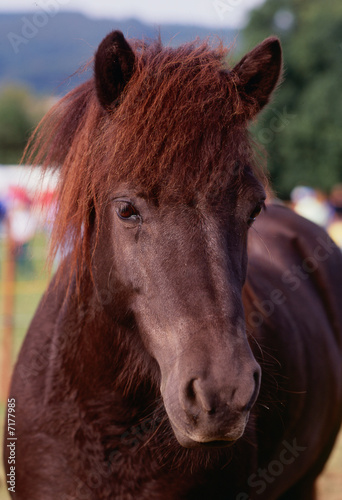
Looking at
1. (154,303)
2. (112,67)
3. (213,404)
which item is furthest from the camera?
(112,67)

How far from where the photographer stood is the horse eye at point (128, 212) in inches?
74.4

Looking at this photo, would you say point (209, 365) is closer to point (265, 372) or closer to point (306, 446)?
point (265, 372)

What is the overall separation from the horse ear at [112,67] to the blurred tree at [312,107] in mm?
29069

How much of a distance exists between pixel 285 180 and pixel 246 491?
106ft

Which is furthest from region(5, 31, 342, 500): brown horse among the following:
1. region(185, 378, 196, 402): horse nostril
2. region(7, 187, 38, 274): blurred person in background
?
region(7, 187, 38, 274): blurred person in background

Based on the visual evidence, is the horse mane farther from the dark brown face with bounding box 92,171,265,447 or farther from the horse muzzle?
the horse muzzle

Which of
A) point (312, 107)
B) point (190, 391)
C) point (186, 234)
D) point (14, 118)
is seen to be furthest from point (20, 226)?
point (14, 118)

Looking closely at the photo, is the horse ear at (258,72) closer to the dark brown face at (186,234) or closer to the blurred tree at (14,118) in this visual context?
the dark brown face at (186,234)

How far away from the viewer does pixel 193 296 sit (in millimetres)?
1713

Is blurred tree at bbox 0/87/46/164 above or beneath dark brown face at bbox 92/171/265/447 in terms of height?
beneath

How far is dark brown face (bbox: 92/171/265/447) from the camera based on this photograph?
1573 millimetres

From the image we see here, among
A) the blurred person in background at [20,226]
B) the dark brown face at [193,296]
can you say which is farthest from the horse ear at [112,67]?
the blurred person in background at [20,226]

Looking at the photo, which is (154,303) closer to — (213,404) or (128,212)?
(128,212)

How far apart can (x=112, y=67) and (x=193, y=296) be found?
2.84ft
